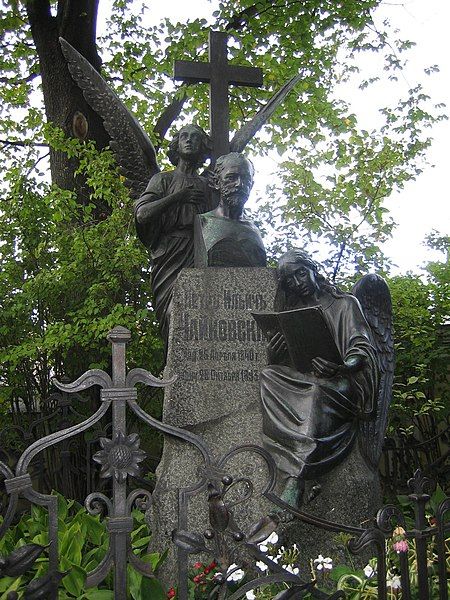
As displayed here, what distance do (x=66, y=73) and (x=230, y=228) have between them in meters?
5.71

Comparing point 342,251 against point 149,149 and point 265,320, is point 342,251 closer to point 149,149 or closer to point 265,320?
point 149,149

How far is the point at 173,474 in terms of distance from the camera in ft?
15.9

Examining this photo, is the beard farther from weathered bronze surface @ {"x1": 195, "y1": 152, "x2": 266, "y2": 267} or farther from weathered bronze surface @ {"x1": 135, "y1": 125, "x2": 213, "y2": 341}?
weathered bronze surface @ {"x1": 135, "y1": 125, "x2": 213, "y2": 341}

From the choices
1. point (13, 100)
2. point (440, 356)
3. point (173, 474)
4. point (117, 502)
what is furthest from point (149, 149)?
point (13, 100)

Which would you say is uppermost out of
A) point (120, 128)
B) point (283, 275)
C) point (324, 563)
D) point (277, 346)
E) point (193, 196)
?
point (120, 128)

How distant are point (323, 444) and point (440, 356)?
352 centimetres

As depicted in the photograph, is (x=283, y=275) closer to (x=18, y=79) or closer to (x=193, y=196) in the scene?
(x=193, y=196)

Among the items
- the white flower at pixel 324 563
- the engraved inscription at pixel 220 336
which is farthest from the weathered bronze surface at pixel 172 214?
the white flower at pixel 324 563

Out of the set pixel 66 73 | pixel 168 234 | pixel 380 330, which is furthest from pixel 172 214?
pixel 66 73

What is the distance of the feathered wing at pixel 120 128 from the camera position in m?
6.57

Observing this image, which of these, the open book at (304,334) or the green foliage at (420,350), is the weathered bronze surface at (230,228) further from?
the green foliage at (420,350)

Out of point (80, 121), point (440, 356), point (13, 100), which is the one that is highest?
point (13, 100)

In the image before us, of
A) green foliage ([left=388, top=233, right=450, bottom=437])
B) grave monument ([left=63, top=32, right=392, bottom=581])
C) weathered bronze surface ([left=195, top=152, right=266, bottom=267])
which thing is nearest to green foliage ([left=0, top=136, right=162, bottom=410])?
grave monument ([left=63, top=32, right=392, bottom=581])

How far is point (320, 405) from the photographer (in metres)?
4.52
